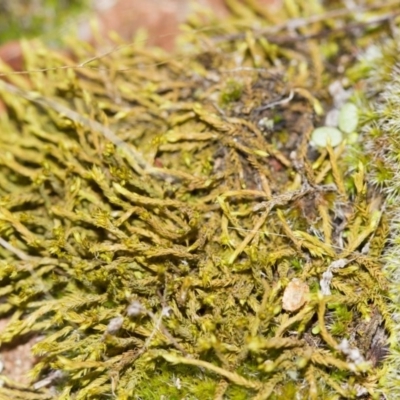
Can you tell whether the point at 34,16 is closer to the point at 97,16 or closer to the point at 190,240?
the point at 97,16

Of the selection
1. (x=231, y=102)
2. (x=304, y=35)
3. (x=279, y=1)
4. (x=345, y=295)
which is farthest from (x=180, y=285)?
(x=279, y=1)

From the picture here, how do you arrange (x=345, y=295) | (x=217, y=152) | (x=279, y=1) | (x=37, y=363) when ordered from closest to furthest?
1. (x=345, y=295)
2. (x=37, y=363)
3. (x=217, y=152)
4. (x=279, y=1)

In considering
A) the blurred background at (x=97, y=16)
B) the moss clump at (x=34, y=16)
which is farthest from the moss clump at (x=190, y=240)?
the moss clump at (x=34, y=16)

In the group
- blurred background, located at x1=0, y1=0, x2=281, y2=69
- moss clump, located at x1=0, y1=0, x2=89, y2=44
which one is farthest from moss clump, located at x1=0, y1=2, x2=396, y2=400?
moss clump, located at x1=0, y1=0, x2=89, y2=44

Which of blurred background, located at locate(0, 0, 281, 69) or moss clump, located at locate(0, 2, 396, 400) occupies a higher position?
blurred background, located at locate(0, 0, 281, 69)

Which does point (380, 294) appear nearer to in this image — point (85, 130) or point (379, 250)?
point (379, 250)

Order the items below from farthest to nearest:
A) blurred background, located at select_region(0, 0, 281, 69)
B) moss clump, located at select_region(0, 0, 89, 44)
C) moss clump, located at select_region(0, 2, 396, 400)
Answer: moss clump, located at select_region(0, 0, 89, 44) < blurred background, located at select_region(0, 0, 281, 69) < moss clump, located at select_region(0, 2, 396, 400)

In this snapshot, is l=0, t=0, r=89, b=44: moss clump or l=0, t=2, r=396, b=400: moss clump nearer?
l=0, t=2, r=396, b=400: moss clump

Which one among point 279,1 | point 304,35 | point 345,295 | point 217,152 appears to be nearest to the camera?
point 345,295

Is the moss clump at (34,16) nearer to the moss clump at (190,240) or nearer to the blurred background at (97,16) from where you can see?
the blurred background at (97,16)

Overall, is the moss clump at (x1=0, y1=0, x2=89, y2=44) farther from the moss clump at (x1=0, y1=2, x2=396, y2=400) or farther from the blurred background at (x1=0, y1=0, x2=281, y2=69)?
the moss clump at (x1=0, y1=2, x2=396, y2=400)
